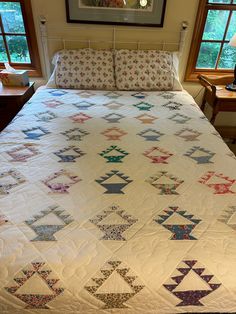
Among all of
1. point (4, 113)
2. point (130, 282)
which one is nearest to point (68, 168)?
point (130, 282)

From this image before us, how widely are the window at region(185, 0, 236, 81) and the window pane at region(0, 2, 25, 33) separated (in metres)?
1.79

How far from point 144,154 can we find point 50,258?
2.61ft

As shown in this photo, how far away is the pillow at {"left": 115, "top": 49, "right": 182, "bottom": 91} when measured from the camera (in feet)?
7.70

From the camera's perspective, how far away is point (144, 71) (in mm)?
2359

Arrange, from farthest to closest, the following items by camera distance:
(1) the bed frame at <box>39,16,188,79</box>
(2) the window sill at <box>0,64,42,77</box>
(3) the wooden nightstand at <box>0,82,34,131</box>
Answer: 1. (2) the window sill at <box>0,64,42,77</box>
2. (1) the bed frame at <box>39,16,188,79</box>
3. (3) the wooden nightstand at <box>0,82,34,131</box>

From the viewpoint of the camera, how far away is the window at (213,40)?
2439 millimetres

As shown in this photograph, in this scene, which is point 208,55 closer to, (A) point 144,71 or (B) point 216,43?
(B) point 216,43

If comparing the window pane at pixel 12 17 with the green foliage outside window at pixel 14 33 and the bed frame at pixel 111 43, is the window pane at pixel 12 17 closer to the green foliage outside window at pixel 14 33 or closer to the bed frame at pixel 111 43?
the green foliage outside window at pixel 14 33

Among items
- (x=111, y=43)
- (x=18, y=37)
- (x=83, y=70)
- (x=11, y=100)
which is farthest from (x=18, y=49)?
(x=111, y=43)

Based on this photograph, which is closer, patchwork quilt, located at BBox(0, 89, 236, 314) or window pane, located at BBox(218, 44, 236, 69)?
patchwork quilt, located at BBox(0, 89, 236, 314)

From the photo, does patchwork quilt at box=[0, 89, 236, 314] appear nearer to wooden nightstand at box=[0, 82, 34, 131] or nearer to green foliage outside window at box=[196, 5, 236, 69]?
wooden nightstand at box=[0, 82, 34, 131]

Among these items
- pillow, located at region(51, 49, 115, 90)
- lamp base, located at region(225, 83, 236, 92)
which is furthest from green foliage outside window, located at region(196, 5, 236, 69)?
pillow, located at region(51, 49, 115, 90)

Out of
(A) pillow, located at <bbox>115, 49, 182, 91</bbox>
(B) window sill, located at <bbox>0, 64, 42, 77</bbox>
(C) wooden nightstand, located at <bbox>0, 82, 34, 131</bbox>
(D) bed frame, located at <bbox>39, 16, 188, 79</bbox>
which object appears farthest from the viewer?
(B) window sill, located at <bbox>0, 64, 42, 77</bbox>

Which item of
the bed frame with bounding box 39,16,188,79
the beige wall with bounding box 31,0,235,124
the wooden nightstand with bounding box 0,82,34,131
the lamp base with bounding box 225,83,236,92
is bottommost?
the wooden nightstand with bounding box 0,82,34,131
